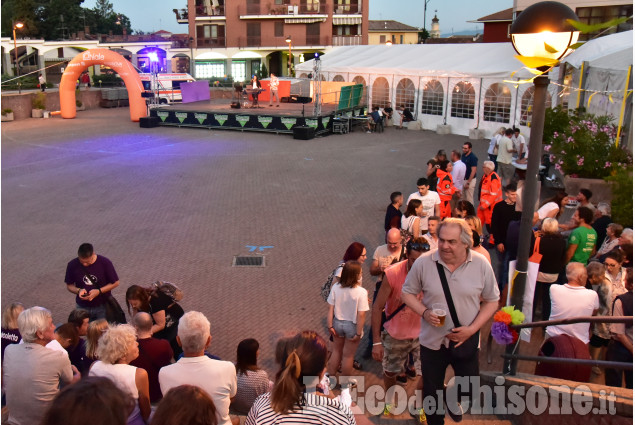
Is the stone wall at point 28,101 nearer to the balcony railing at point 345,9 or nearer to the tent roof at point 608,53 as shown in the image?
the tent roof at point 608,53

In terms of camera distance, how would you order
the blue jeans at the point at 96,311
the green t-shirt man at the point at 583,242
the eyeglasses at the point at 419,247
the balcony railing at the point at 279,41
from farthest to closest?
1. the balcony railing at the point at 279,41
2. the green t-shirt man at the point at 583,242
3. the blue jeans at the point at 96,311
4. the eyeglasses at the point at 419,247

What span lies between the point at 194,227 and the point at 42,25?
197ft

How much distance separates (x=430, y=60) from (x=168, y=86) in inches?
727

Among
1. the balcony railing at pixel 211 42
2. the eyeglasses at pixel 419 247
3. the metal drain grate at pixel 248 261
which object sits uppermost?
the balcony railing at pixel 211 42

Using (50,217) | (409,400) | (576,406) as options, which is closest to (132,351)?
(409,400)

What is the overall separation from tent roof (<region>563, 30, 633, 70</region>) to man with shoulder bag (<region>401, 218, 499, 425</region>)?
11.3 m

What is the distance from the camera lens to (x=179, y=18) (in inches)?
2368

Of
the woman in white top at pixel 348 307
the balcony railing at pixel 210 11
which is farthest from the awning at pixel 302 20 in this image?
the woman in white top at pixel 348 307

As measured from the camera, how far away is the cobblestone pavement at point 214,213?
27.1 feet

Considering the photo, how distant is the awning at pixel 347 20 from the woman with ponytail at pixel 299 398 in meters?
55.0

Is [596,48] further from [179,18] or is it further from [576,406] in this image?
[179,18]

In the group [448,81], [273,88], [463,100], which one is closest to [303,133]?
[448,81]

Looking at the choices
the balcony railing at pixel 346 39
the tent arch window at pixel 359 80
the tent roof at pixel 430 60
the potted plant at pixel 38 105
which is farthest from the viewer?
the balcony railing at pixel 346 39

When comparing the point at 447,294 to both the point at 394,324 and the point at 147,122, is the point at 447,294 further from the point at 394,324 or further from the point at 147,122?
the point at 147,122
